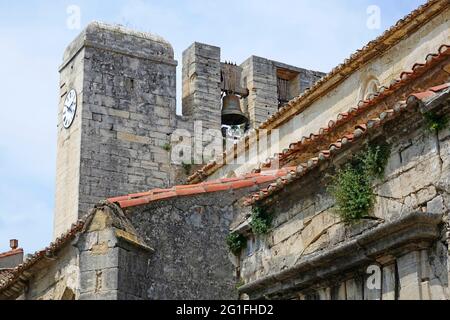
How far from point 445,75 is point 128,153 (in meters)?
9.76

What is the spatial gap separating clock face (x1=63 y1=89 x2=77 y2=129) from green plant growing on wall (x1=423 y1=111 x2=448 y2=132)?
1254 centimetres

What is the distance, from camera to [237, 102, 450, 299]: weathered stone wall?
6.83 meters

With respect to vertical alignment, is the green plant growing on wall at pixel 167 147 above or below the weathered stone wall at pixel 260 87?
below

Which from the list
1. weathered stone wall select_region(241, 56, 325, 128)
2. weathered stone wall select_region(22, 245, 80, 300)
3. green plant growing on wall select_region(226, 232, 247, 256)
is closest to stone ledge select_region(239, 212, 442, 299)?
green plant growing on wall select_region(226, 232, 247, 256)

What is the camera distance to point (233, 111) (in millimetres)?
19812

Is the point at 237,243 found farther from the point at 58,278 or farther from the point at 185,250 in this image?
the point at 58,278

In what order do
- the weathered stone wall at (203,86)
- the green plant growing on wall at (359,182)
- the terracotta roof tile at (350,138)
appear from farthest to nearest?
the weathered stone wall at (203,86) < the green plant growing on wall at (359,182) < the terracotta roof tile at (350,138)

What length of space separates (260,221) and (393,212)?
1.87 meters

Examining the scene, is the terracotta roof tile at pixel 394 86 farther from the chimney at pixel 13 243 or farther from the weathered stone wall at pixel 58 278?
the chimney at pixel 13 243

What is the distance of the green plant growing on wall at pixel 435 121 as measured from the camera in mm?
6920

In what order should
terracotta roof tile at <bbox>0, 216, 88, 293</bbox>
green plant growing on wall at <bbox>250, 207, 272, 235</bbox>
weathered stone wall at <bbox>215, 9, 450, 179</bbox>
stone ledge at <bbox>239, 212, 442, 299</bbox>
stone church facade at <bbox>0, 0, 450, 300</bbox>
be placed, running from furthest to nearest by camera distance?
1. weathered stone wall at <bbox>215, 9, 450, 179</bbox>
2. terracotta roof tile at <bbox>0, 216, 88, 293</bbox>
3. green plant growing on wall at <bbox>250, 207, 272, 235</bbox>
4. stone church facade at <bbox>0, 0, 450, 300</bbox>
5. stone ledge at <bbox>239, 212, 442, 299</bbox>

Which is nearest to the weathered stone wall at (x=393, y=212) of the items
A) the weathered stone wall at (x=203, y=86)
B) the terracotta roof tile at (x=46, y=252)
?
the terracotta roof tile at (x=46, y=252)

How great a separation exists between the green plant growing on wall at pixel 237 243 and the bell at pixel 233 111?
10546mm

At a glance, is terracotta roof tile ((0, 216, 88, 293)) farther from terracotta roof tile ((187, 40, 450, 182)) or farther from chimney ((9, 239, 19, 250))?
chimney ((9, 239, 19, 250))
